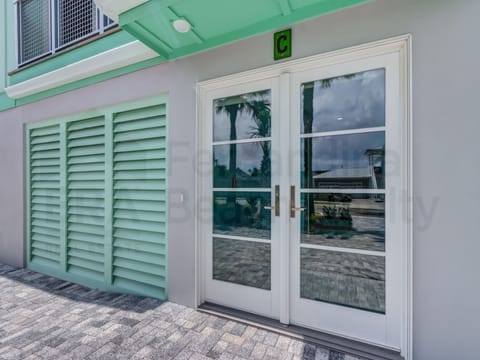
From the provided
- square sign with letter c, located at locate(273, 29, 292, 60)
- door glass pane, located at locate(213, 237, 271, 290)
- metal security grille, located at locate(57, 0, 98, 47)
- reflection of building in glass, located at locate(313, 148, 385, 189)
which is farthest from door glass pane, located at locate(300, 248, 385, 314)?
metal security grille, located at locate(57, 0, 98, 47)

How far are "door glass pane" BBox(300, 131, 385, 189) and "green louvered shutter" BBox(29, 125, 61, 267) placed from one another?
4000 millimetres

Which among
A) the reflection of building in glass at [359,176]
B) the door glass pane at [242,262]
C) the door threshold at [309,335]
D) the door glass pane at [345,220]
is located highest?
the reflection of building in glass at [359,176]

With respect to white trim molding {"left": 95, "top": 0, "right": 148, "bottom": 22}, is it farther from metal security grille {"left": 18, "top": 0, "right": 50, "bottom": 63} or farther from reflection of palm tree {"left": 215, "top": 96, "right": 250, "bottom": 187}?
metal security grille {"left": 18, "top": 0, "right": 50, "bottom": 63}

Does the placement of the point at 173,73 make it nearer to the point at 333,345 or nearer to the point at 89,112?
the point at 89,112

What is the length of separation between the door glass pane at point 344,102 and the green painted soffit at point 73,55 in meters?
2.57

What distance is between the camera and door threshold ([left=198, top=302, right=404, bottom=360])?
6.80ft

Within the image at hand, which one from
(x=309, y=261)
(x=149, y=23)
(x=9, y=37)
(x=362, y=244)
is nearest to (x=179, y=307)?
(x=309, y=261)

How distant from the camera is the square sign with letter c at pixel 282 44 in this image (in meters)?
2.42

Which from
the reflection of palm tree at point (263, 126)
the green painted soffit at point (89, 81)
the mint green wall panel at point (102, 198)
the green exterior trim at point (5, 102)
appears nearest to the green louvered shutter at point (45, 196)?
the mint green wall panel at point (102, 198)

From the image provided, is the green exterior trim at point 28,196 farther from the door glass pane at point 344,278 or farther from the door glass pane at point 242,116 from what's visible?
the door glass pane at point 344,278

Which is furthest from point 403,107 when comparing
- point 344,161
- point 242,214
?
point 242,214

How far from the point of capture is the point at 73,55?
157 inches

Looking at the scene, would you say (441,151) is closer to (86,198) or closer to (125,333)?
(125,333)

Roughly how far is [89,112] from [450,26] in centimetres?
419
